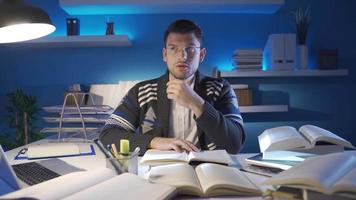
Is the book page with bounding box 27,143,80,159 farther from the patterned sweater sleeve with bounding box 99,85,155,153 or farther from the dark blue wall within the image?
the dark blue wall

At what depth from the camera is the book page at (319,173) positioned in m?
0.55

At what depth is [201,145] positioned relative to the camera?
152 centimetres

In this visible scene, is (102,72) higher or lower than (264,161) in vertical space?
higher

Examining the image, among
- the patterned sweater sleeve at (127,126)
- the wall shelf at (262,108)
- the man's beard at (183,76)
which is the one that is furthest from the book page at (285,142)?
the wall shelf at (262,108)

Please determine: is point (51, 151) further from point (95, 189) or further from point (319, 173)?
point (319, 173)

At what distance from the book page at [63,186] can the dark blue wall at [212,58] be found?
206cm

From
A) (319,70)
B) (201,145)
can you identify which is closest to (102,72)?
(201,145)

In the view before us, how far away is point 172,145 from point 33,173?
47cm

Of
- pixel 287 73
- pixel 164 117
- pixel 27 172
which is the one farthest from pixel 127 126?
pixel 287 73

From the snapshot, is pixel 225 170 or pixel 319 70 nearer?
pixel 225 170

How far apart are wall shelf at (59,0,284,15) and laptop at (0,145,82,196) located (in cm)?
159

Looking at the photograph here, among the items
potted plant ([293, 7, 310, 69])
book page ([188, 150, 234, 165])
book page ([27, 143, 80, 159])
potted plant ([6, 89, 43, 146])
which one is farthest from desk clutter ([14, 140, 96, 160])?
potted plant ([293, 7, 310, 69])

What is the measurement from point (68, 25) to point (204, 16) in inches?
42.0

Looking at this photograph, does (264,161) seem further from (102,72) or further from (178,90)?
(102,72)
